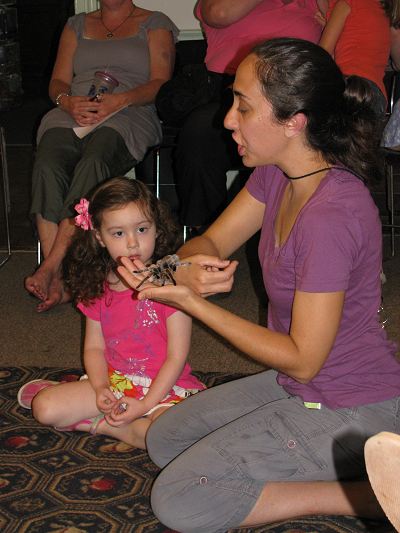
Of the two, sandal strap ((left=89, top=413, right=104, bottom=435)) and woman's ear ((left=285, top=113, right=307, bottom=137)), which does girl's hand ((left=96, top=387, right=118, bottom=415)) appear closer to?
sandal strap ((left=89, top=413, right=104, bottom=435))

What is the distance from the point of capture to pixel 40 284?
296 cm

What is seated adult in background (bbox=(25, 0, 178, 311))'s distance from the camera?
10.0 ft

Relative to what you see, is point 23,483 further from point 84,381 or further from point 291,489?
point 291,489

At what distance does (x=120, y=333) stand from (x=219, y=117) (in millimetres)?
1263

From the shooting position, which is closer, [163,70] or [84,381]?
[84,381]

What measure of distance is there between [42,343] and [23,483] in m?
0.86

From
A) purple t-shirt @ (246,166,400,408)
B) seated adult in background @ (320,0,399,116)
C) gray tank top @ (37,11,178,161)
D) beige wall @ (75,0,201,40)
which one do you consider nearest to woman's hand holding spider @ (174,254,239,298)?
purple t-shirt @ (246,166,400,408)

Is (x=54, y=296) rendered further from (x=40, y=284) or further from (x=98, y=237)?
(x=98, y=237)

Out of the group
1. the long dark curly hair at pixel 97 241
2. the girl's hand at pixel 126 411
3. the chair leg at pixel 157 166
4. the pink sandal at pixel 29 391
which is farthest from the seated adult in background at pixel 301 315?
the chair leg at pixel 157 166

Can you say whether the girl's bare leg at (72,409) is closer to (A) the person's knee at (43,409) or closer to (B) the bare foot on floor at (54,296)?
(A) the person's knee at (43,409)

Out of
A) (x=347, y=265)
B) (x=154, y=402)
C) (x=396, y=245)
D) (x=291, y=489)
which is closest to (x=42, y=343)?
(x=154, y=402)

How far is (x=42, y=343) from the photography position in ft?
8.98

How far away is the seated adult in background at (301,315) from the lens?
1544mm

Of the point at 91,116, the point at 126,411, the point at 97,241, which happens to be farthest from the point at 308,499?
the point at 91,116
